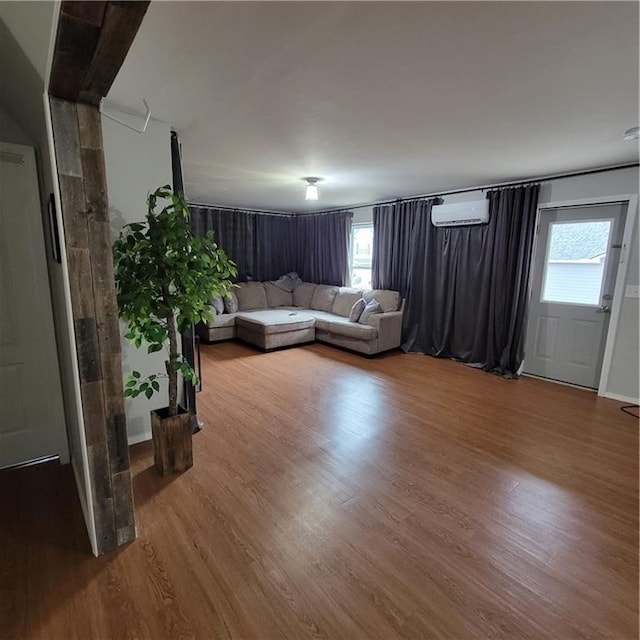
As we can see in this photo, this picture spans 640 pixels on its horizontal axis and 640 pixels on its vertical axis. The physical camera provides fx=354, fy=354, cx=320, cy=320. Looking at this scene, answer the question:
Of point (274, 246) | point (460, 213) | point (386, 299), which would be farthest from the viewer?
point (274, 246)

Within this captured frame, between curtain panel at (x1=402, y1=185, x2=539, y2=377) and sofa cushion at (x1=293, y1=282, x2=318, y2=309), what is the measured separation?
6.41 feet

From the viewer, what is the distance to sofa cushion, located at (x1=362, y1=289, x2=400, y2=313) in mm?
5059

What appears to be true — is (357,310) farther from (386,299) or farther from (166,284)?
(166,284)

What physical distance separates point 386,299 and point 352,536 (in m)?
3.73

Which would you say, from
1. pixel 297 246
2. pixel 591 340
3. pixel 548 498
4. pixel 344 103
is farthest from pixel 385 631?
pixel 297 246

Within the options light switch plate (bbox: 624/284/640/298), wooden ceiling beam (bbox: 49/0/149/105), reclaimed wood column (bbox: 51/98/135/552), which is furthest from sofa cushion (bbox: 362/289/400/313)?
wooden ceiling beam (bbox: 49/0/149/105)

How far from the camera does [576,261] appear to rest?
3666 mm

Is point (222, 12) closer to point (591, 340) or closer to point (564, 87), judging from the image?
point (564, 87)

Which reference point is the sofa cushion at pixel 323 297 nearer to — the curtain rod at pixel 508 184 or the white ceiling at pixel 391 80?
the curtain rod at pixel 508 184

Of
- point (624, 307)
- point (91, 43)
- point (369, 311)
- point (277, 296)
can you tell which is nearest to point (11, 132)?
point (91, 43)

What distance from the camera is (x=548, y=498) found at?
2047mm

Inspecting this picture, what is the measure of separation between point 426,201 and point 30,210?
4233 mm

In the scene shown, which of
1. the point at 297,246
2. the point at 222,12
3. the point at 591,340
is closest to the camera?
the point at 222,12

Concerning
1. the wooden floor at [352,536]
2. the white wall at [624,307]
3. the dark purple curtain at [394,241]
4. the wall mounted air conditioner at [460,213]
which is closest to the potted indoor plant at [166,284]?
the wooden floor at [352,536]
